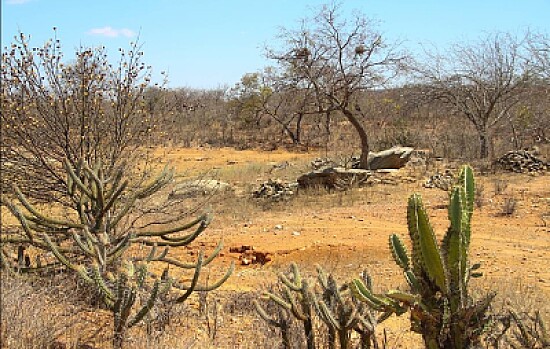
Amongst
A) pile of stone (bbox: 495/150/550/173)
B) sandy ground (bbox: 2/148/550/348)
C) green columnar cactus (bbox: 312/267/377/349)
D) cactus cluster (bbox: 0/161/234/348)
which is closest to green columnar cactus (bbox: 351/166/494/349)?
green columnar cactus (bbox: 312/267/377/349)

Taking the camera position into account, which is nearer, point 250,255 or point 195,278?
point 195,278

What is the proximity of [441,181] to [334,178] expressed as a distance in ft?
8.61

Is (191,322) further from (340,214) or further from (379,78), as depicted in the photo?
(379,78)

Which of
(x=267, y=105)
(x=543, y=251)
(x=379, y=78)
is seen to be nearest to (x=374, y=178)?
(x=379, y=78)

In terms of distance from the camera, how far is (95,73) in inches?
296

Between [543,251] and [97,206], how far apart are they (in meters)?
6.31

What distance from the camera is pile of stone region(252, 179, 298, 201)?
559 inches

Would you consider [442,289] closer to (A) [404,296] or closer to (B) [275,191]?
(A) [404,296]

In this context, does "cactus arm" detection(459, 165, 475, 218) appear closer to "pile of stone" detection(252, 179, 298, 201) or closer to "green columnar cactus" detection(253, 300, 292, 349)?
"green columnar cactus" detection(253, 300, 292, 349)

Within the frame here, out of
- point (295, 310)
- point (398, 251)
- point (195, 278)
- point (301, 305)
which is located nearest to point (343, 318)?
point (295, 310)

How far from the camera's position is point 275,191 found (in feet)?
48.0

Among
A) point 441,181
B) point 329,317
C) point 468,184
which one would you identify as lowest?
point 441,181

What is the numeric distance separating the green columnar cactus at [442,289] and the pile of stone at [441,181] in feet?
32.8

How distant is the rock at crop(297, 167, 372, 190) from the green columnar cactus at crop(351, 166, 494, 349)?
35.5 feet
